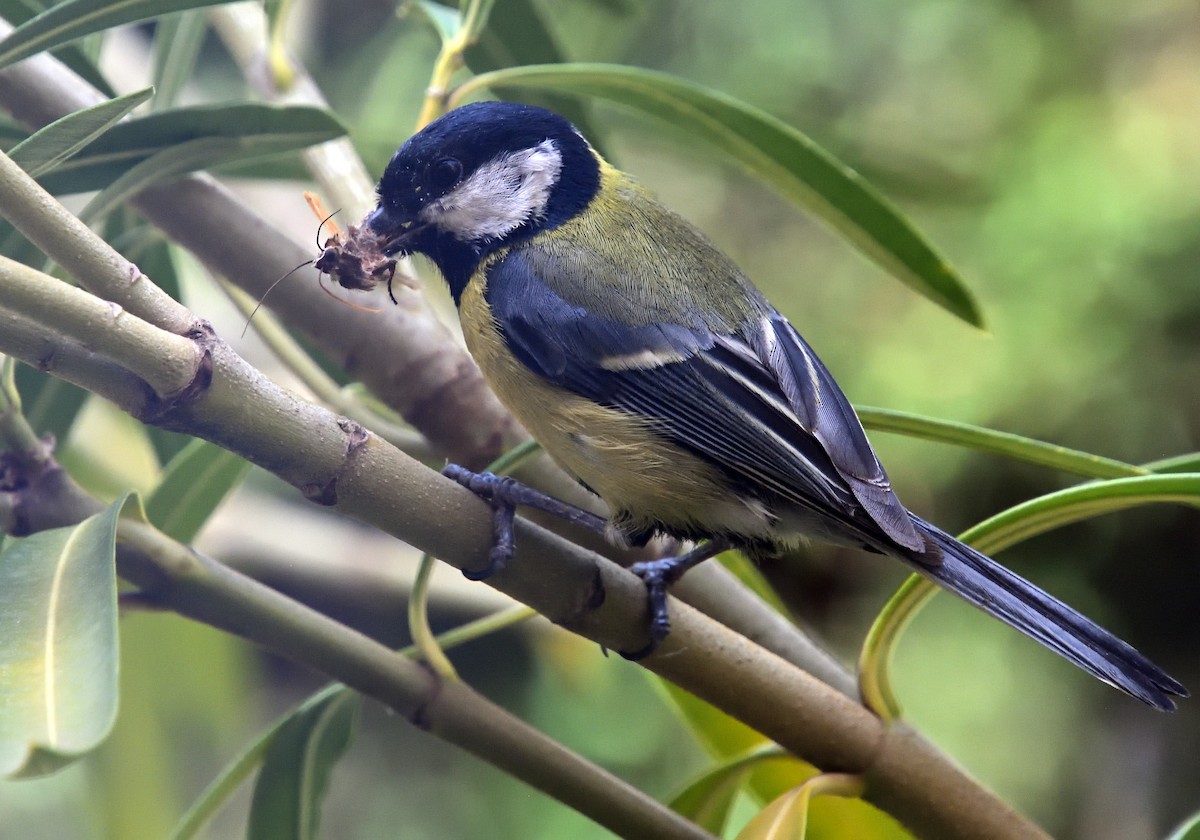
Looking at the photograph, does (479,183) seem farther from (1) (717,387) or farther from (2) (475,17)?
(1) (717,387)

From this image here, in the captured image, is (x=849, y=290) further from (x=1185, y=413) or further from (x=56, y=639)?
(x=56, y=639)

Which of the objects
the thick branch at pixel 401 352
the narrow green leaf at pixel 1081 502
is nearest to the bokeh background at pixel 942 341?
the thick branch at pixel 401 352

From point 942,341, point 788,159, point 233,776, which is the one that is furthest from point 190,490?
point 942,341

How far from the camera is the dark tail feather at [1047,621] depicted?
759mm

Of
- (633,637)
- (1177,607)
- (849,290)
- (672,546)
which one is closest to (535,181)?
(672,546)

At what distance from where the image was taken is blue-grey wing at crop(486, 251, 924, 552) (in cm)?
89

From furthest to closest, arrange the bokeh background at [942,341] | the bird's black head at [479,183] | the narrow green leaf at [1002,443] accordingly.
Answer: the bokeh background at [942,341] → the bird's black head at [479,183] → the narrow green leaf at [1002,443]

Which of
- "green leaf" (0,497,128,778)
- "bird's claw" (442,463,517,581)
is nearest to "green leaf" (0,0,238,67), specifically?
"green leaf" (0,497,128,778)

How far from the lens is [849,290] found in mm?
2268

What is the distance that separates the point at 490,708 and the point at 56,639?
307 mm

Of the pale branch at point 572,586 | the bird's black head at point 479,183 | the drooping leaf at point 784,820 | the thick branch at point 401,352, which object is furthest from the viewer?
the bird's black head at point 479,183

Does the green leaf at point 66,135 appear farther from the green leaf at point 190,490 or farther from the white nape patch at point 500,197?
the white nape patch at point 500,197

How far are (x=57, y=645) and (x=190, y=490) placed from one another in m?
0.42

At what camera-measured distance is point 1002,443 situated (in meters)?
0.79
